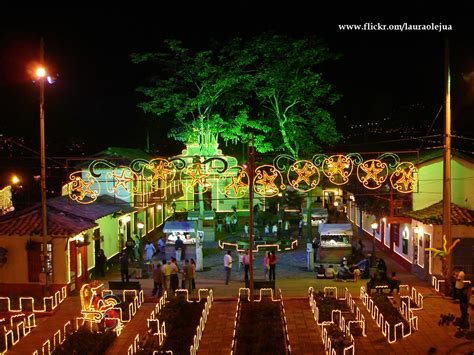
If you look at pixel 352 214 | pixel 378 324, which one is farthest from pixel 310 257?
pixel 352 214

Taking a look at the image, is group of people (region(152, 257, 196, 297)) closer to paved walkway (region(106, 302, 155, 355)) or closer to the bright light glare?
paved walkway (region(106, 302, 155, 355))

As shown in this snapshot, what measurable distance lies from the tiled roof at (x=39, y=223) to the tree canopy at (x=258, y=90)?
38.8 feet

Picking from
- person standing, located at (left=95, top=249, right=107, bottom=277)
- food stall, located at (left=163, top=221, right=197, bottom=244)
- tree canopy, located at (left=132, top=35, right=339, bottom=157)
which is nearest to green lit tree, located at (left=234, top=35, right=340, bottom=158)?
tree canopy, located at (left=132, top=35, right=339, bottom=157)

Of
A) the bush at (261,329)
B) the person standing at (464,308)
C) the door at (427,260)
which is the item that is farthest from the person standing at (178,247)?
the person standing at (464,308)

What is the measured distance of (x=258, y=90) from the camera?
3575cm

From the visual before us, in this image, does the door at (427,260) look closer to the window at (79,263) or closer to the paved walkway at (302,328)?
the paved walkway at (302,328)

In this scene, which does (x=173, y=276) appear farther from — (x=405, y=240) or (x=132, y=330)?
(x=405, y=240)

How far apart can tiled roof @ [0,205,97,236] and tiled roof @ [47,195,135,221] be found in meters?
1.08

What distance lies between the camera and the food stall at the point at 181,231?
34.2 m

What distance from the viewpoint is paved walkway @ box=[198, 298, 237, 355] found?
16797mm

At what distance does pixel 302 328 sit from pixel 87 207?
14.8 m

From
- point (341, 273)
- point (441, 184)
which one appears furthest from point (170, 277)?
point (441, 184)

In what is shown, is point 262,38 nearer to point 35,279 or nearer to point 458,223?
point 458,223

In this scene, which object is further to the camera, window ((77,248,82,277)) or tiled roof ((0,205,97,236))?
window ((77,248,82,277))
